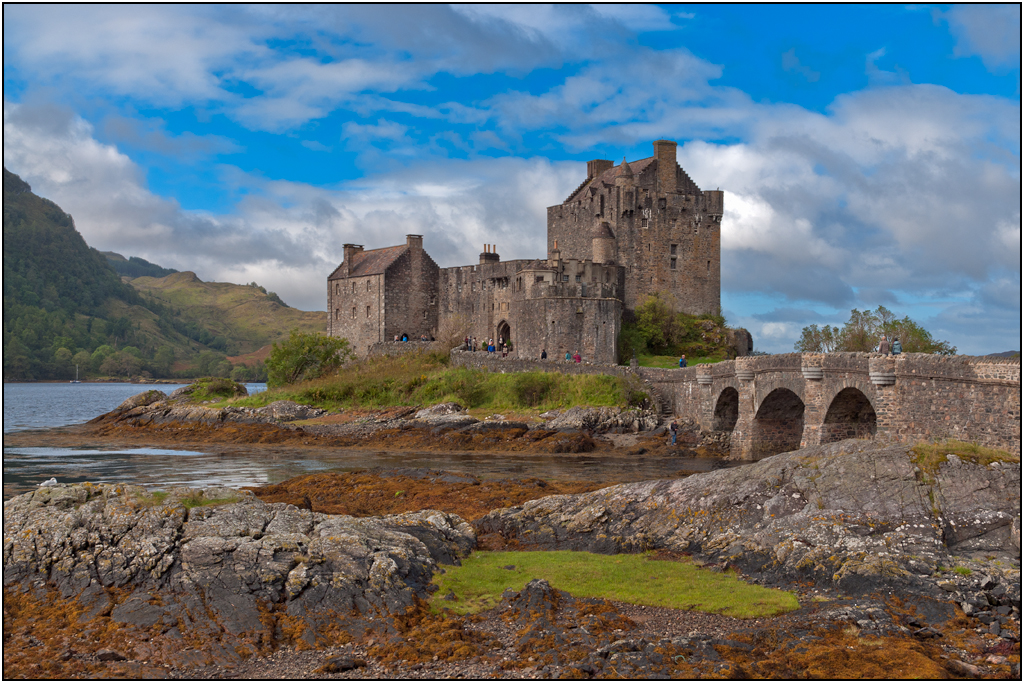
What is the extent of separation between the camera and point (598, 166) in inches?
2537

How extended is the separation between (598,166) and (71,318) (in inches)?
5274

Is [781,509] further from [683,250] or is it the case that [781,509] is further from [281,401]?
[683,250]

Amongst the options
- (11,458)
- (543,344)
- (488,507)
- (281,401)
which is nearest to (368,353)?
(281,401)

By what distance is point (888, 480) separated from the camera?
14.1 m

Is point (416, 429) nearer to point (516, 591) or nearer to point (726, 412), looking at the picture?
point (726, 412)

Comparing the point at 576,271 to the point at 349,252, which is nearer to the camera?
the point at 576,271

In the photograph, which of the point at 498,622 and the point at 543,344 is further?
the point at 543,344

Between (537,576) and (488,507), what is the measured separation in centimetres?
551

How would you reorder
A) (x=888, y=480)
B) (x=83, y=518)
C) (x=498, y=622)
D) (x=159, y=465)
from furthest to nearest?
(x=159, y=465)
(x=888, y=480)
(x=83, y=518)
(x=498, y=622)

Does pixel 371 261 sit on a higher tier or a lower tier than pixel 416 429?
higher

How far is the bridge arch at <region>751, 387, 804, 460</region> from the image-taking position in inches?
1282

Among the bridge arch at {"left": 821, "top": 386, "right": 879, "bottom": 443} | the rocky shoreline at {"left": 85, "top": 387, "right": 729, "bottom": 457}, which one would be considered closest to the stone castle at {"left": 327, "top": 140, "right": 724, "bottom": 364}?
the rocky shoreline at {"left": 85, "top": 387, "right": 729, "bottom": 457}

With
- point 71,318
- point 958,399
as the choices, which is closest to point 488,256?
point 958,399

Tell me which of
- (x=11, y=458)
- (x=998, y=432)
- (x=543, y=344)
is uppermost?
(x=543, y=344)
